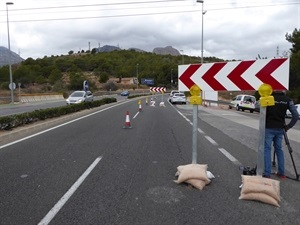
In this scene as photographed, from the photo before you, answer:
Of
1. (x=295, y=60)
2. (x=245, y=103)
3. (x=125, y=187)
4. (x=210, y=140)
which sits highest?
(x=295, y=60)

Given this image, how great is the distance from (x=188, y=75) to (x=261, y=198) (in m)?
2.67

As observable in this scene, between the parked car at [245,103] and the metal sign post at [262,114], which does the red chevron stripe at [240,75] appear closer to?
the metal sign post at [262,114]

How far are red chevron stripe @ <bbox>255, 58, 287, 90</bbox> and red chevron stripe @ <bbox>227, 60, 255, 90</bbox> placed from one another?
0.82 feet

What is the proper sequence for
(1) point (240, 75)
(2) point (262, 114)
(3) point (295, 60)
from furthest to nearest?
(3) point (295, 60) → (1) point (240, 75) → (2) point (262, 114)

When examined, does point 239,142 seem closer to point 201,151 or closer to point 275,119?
Answer: point 201,151

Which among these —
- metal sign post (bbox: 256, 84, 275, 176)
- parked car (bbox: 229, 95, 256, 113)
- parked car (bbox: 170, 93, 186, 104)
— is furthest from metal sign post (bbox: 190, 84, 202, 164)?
parked car (bbox: 170, 93, 186, 104)

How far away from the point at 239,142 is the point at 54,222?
6.98 meters

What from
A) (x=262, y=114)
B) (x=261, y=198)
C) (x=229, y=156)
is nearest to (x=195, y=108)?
(x=262, y=114)

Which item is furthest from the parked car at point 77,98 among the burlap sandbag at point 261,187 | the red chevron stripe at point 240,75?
the burlap sandbag at point 261,187

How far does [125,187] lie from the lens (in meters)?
5.12

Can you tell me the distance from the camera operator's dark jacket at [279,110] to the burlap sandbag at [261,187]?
124 centimetres

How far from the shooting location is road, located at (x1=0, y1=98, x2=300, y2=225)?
3.99 m

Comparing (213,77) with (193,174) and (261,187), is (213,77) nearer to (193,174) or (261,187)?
(193,174)

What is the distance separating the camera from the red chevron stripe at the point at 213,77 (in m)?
5.88
